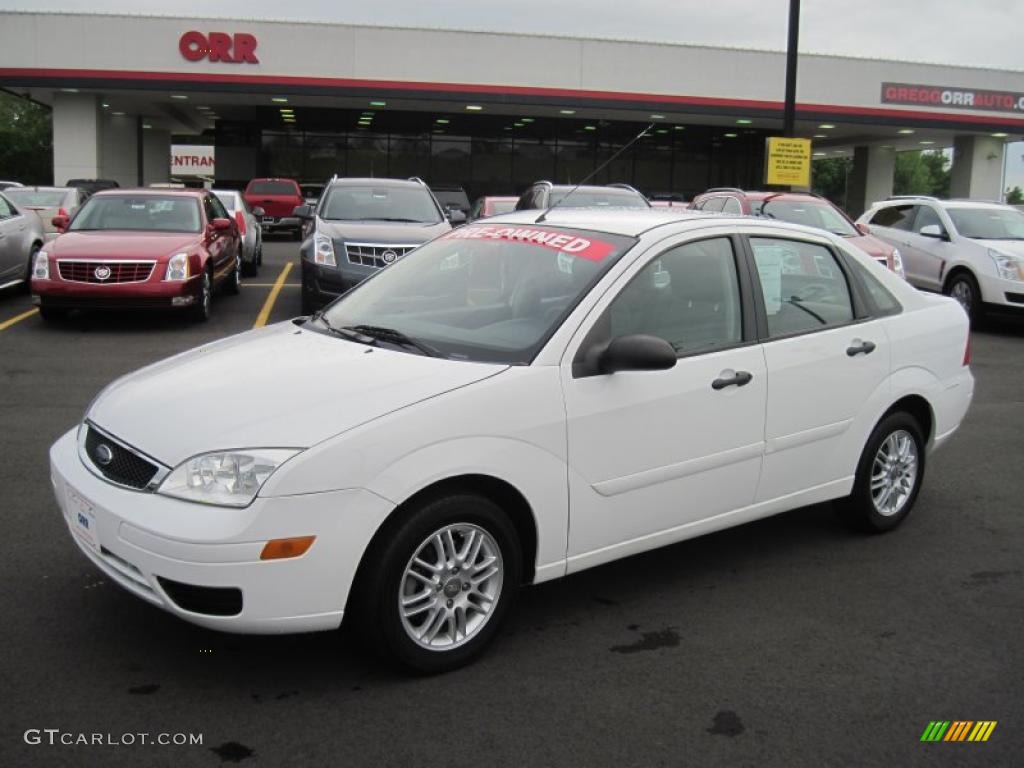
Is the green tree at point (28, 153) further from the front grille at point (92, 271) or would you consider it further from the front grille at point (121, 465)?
the front grille at point (121, 465)

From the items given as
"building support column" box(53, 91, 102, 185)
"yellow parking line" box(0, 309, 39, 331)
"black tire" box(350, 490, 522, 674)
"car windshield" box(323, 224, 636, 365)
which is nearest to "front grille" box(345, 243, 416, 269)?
"yellow parking line" box(0, 309, 39, 331)

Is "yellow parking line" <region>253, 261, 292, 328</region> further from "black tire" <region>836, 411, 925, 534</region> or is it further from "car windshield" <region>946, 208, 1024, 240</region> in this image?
"car windshield" <region>946, 208, 1024, 240</region>

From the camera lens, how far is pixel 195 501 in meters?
3.22

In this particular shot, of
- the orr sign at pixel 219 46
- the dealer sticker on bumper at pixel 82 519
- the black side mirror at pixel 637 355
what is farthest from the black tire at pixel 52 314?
the orr sign at pixel 219 46

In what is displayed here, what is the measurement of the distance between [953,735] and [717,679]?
791 millimetres

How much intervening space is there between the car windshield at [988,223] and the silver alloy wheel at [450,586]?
12067 mm

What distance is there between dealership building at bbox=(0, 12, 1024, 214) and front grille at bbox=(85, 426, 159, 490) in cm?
2782

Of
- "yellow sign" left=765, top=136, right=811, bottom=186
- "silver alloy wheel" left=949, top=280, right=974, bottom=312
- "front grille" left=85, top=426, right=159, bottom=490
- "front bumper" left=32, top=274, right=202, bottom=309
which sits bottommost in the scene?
"front grille" left=85, top=426, right=159, bottom=490

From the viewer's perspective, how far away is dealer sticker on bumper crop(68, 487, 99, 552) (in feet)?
11.4

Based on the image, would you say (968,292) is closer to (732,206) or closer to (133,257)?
(732,206)

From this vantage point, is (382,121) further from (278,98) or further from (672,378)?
(672,378)

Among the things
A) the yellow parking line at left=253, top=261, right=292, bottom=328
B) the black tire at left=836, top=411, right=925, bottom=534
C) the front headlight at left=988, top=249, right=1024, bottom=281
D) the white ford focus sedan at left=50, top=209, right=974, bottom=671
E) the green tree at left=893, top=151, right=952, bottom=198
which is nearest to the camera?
the white ford focus sedan at left=50, top=209, right=974, bottom=671

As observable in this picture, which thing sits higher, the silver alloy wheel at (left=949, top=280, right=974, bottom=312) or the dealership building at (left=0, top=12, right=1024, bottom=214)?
the dealership building at (left=0, top=12, right=1024, bottom=214)

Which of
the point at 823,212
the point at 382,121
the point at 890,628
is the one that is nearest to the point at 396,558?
the point at 890,628
